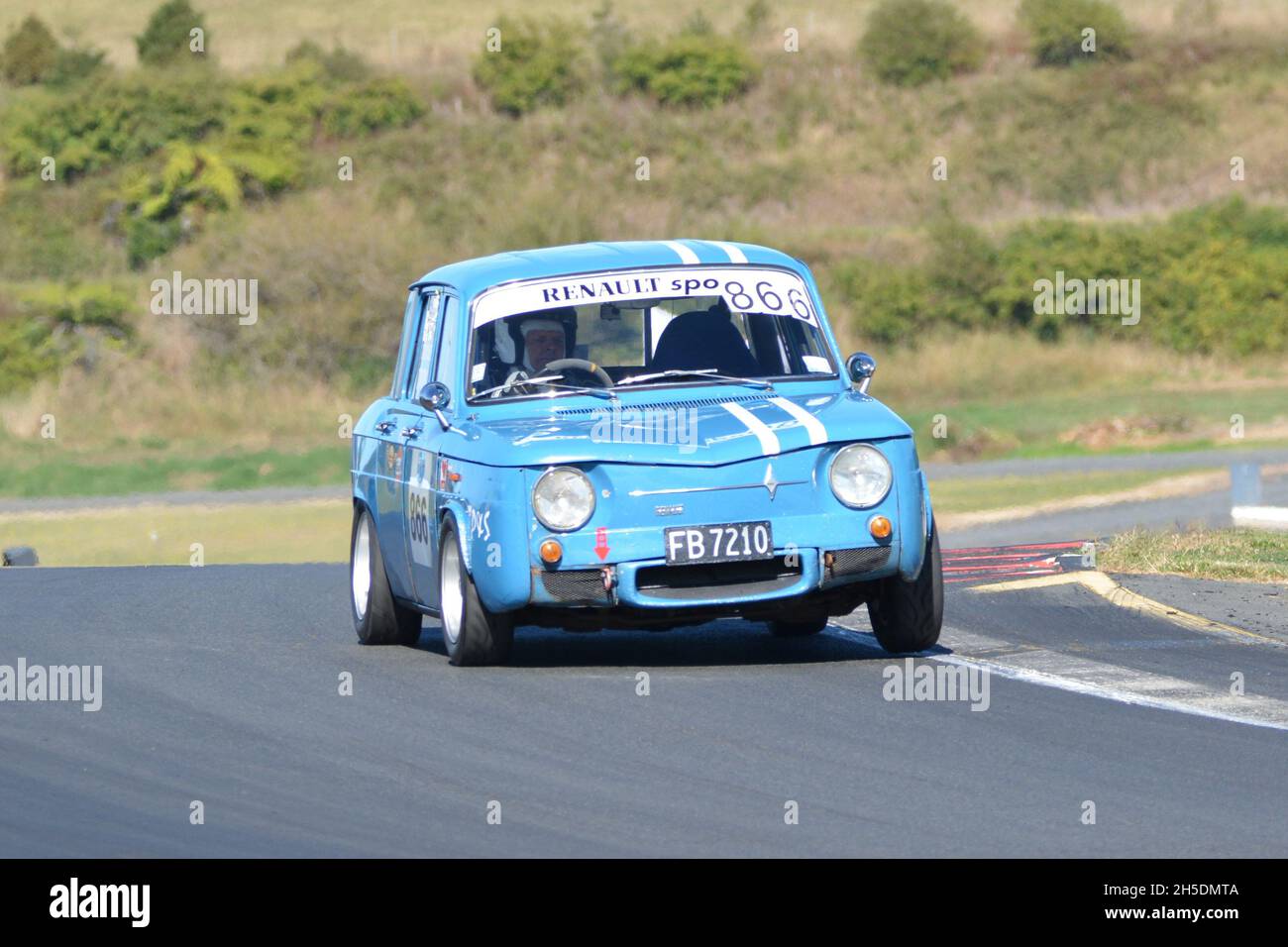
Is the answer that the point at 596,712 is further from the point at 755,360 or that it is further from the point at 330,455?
the point at 330,455

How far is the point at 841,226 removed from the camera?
56656 mm

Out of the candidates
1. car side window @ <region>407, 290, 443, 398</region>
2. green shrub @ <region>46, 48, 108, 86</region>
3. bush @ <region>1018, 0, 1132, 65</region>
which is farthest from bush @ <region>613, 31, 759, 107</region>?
car side window @ <region>407, 290, 443, 398</region>

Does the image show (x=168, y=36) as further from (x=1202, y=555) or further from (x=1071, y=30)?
(x=1202, y=555)

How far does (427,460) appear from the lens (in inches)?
428

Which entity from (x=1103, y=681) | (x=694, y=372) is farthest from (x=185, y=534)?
(x=1103, y=681)

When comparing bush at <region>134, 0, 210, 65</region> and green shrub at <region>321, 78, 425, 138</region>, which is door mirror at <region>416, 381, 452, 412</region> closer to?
green shrub at <region>321, 78, 425, 138</region>

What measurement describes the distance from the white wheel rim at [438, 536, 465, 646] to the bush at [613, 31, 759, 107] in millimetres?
58392

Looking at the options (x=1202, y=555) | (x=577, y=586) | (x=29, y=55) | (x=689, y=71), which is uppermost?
(x=29, y=55)

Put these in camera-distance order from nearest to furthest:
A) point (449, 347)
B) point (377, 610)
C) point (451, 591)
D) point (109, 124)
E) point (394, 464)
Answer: point (451, 591)
point (449, 347)
point (394, 464)
point (377, 610)
point (109, 124)

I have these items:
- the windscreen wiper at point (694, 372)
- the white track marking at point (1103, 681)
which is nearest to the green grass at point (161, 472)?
the windscreen wiper at point (694, 372)

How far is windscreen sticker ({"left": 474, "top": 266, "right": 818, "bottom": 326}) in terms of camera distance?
1114 cm

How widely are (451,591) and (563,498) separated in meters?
1.00
